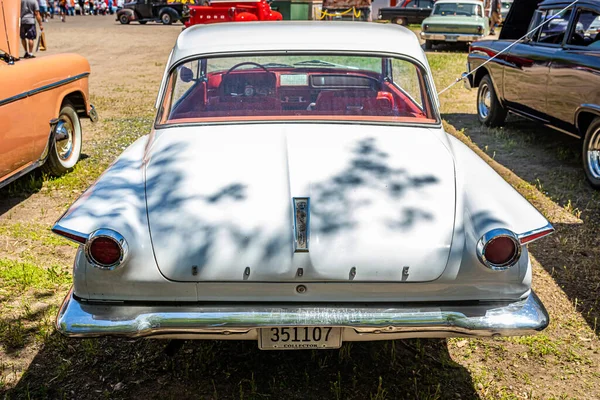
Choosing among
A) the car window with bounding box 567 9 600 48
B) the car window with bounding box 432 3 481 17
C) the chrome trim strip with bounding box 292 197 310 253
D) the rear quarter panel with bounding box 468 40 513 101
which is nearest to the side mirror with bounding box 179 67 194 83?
the chrome trim strip with bounding box 292 197 310 253

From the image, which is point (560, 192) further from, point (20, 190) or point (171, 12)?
point (171, 12)

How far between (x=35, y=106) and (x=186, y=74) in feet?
7.18

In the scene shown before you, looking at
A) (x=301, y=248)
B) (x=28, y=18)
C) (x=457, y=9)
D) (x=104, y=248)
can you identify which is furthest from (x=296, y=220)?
(x=457, y=9)

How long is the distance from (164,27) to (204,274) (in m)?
27.9

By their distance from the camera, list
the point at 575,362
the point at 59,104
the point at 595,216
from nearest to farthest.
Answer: the point at 575,362, the point at 595,216, the point at 59,104

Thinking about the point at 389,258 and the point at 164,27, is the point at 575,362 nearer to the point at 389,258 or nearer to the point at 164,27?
the point at 389,258

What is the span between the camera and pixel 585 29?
638 centimetres

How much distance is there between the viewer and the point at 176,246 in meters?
2.57

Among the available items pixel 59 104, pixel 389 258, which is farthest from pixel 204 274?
pixel 59 104

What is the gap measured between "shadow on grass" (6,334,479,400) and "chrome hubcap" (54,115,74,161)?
3.14 metres

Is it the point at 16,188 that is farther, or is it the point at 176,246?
the point at 16,188

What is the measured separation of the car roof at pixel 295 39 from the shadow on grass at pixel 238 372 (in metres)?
1.78

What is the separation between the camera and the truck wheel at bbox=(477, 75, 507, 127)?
8.29 m

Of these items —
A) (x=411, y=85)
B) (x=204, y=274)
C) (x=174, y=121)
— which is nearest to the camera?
(x=204, y=274)
